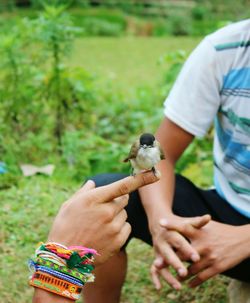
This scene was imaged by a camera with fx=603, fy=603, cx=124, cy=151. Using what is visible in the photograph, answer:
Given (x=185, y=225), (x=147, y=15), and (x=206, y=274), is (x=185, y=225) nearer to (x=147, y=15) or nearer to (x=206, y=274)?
(x=206, y=274)

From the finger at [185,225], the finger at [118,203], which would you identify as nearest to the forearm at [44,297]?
the finger at [118,203]

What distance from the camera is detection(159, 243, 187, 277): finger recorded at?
2072 mm

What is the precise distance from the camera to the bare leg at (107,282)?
225 centimetres

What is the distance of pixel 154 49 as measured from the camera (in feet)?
42.0

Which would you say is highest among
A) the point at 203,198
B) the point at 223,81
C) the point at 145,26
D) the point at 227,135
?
the point at 223,81

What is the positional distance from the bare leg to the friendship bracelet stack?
51cm

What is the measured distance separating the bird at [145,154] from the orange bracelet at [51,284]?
390mm

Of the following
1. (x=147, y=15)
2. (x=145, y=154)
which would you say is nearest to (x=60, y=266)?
(x=145, y=154)

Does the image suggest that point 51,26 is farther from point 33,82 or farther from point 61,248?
point 61,248

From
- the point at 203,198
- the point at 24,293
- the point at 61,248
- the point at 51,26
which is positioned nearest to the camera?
the point at 61,248

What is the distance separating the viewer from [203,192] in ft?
8.05

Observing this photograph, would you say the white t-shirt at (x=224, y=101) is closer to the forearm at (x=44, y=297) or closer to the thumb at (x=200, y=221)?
the thumb at (x=200, y=221)

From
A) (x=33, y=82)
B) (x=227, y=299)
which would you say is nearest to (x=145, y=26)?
(x=33, y=82)

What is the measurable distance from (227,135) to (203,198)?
27cm
